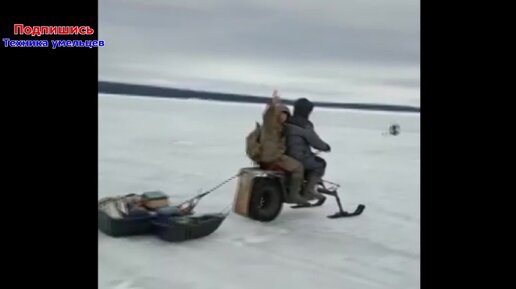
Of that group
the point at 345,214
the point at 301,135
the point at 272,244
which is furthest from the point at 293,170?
the point at 272,244

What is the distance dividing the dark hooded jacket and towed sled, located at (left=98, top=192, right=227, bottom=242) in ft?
3.59

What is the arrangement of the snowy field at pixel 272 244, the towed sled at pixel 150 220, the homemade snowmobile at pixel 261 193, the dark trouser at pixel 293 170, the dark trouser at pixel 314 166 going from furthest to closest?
1. the dark trouser at pixel 314 166
2. the dark trouser at pixel 293 170
3. the homemade snowmobile at pixel 261 193
4. the towed sled at pixel 150 220
5. the snowy field at pixel 272 244

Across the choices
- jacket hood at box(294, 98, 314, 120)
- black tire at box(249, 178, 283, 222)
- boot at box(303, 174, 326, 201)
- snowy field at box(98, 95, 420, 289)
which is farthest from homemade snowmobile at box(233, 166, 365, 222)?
jacket hood at box(294, 98, 314, 120)

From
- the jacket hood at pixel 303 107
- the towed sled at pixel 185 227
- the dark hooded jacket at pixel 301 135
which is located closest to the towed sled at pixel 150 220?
the towed sled at pixel 185 227

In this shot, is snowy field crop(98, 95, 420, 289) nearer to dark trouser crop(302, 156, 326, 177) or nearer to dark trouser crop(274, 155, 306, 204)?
dark trouser crop(274, 155, 306, 204)

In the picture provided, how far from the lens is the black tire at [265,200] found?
5055 millimetres

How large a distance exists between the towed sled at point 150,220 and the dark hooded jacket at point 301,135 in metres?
1.10

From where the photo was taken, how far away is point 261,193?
16.7 feet

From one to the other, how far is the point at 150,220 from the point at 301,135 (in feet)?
5.63

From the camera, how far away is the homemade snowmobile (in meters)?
5.05

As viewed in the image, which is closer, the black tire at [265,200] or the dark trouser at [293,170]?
the black tire at [265,200]

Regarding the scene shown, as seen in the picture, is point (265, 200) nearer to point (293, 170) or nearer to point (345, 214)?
point (293, 170)

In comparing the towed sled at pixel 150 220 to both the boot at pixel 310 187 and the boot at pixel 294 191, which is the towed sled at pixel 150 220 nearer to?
the boot at pixel 294 191
